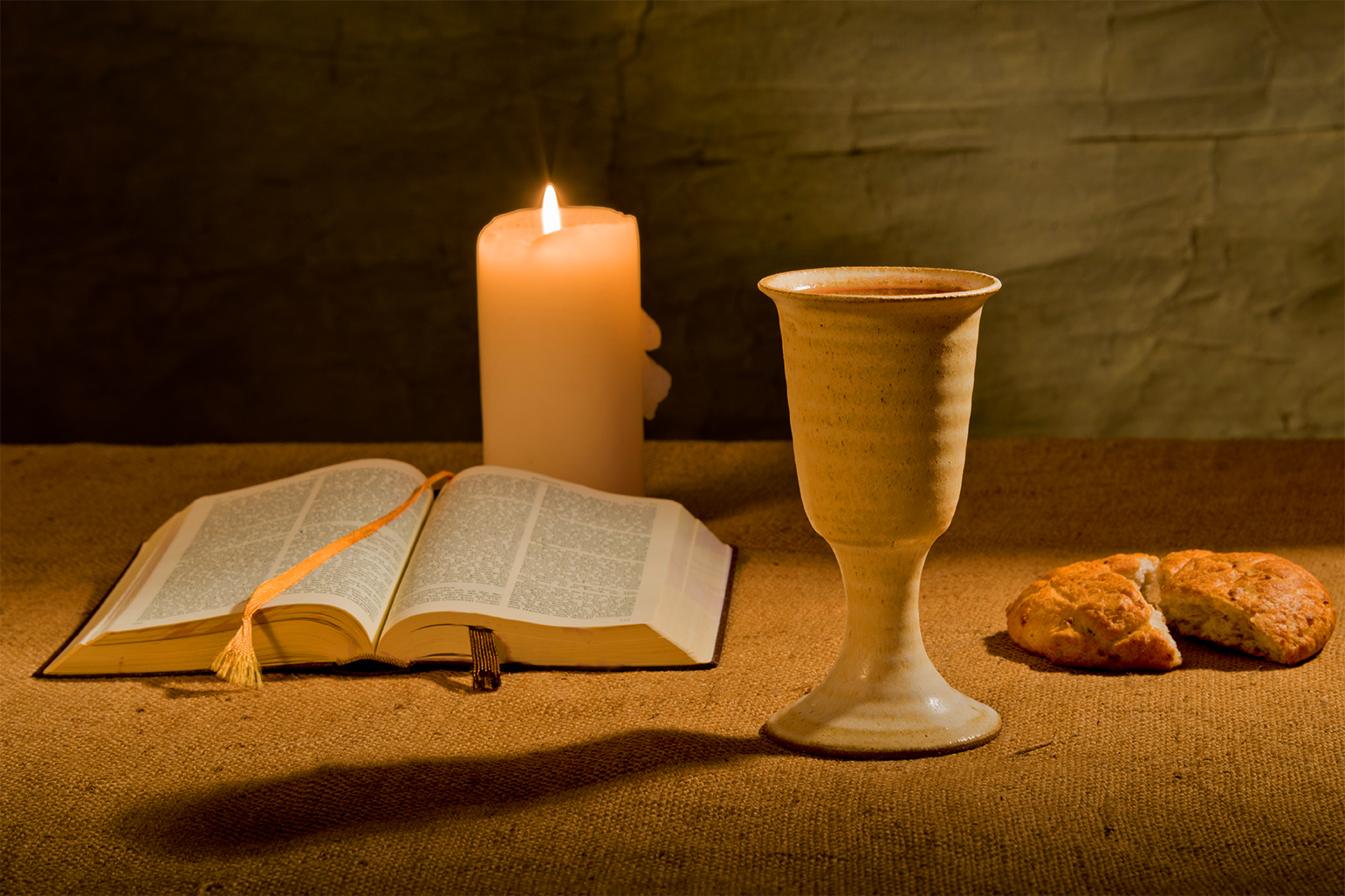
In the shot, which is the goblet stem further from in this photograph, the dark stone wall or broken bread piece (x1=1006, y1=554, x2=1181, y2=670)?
the dark stone wall

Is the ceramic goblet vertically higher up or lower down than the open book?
higher up

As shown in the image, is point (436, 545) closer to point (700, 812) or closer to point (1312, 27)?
point (700, 812)

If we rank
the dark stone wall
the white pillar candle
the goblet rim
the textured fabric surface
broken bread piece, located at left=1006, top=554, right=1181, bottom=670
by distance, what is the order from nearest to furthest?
1. the textured fabric surface
2. the goblet rim
3. broken bread piece, located at left=1006, top=554, right=1181, bottom=670
4. the white pillar candle
5. the dark stone wall

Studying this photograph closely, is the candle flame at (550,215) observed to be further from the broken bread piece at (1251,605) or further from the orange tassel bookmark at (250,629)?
the broken bread piece at (1251,605)

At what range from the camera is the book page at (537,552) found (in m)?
0.87

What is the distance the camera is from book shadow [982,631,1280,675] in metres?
0.82

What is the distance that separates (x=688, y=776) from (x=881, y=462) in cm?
21

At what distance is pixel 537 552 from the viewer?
0.95 metres

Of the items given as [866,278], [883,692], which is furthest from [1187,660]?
[866,278]

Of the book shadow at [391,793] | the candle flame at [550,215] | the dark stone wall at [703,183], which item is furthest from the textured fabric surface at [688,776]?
the dark stone wall at [703,183]

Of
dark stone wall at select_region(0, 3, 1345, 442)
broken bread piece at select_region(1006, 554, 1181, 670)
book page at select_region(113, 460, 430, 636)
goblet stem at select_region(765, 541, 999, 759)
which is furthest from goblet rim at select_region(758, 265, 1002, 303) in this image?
dark stone wall at select_region(0, 3, 1345, 442)

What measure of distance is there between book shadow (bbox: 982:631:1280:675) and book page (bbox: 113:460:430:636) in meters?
0.45

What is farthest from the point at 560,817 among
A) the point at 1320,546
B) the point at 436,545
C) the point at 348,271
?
the point at 348,271

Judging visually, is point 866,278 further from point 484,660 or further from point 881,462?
point 484,660
